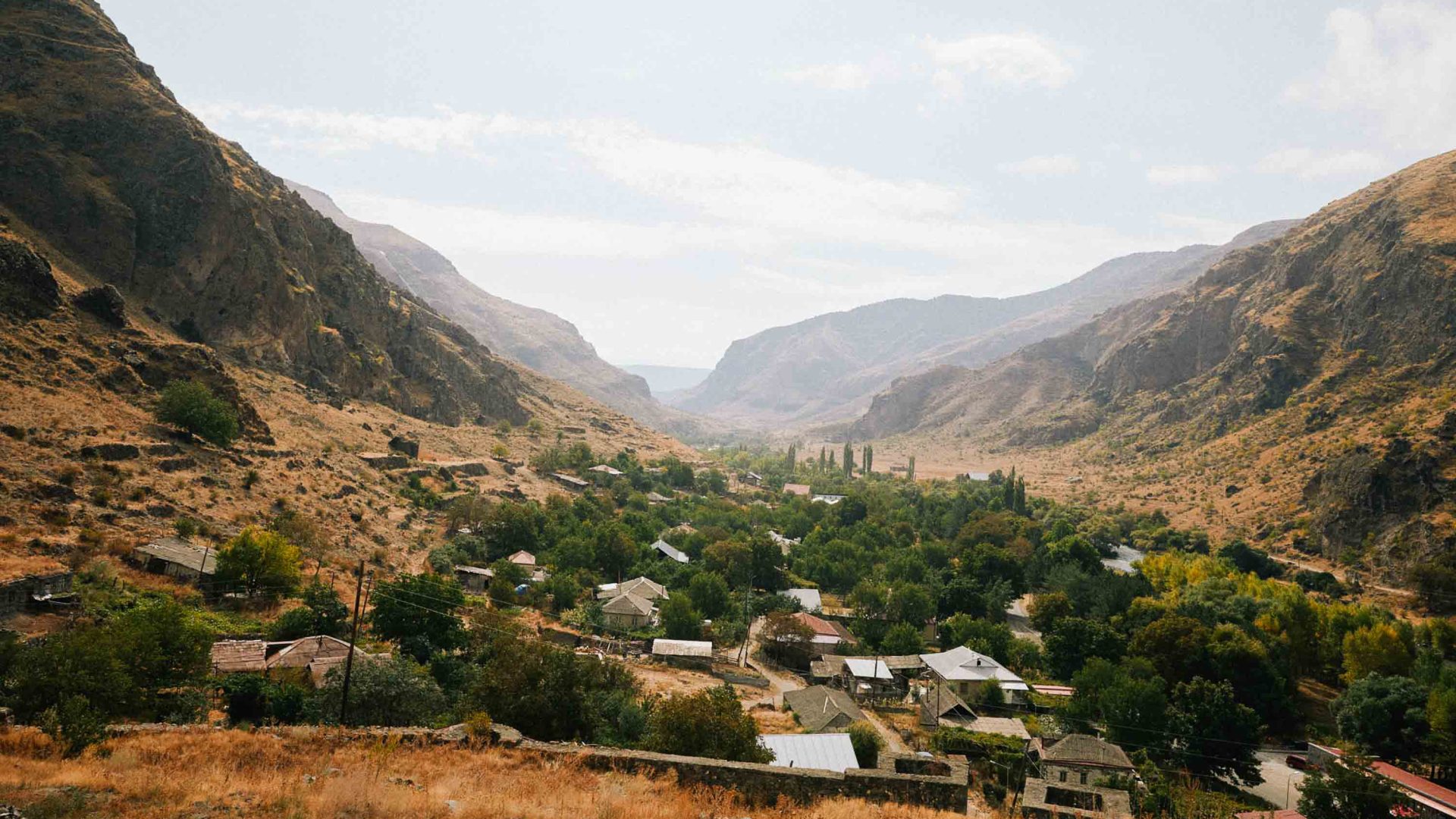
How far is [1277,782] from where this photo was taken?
2581 centimetres

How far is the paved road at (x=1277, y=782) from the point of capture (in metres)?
23.9

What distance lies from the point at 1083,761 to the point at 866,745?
6.76 meters

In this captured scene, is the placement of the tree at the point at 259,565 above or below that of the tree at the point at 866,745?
above

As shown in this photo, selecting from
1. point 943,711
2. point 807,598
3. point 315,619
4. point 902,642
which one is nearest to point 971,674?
point 943,711

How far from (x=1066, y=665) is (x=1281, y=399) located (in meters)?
72.2

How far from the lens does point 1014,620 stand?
47156 millimetres

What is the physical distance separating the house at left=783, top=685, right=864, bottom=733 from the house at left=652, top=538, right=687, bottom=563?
21.5 m

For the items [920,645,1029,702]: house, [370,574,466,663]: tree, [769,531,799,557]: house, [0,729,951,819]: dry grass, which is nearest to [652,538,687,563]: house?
[769,531,799,557]: house

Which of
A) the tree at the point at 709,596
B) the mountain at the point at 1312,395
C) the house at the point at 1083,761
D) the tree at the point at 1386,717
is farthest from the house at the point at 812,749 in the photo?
the mountain at the point at 1312,395

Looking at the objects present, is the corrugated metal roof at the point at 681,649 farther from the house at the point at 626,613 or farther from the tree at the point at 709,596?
the tree at the point at 709,596

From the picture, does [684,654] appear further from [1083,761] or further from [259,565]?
[259,565]

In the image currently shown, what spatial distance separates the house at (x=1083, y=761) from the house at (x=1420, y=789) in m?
6.43

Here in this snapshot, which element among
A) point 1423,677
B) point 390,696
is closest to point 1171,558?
point 1423,677

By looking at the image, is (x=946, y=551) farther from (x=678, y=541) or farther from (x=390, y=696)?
(x=390, y=696)
